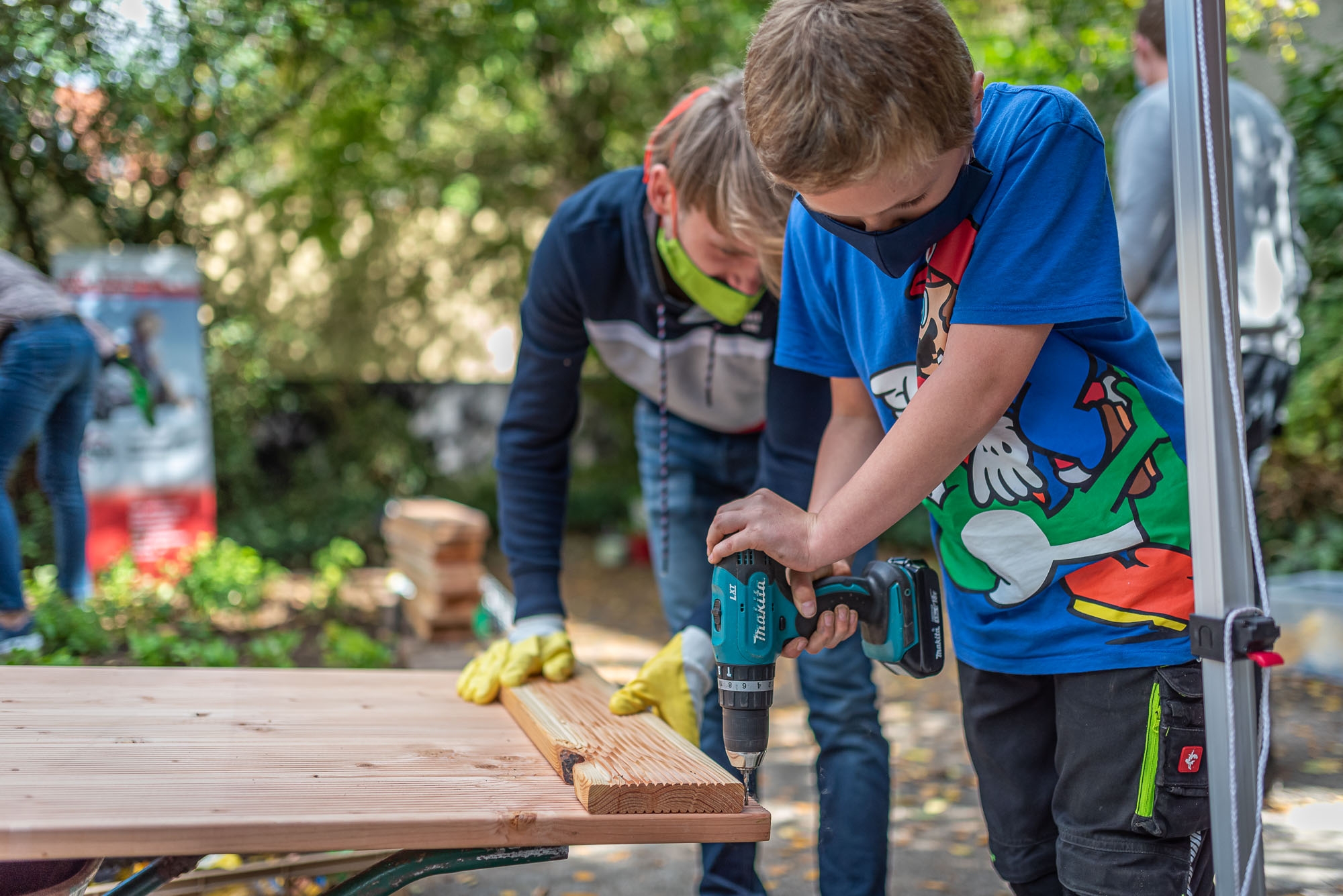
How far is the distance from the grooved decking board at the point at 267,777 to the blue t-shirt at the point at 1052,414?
20.8 inches

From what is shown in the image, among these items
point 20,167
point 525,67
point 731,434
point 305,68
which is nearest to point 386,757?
point 731,434

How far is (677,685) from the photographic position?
201cm

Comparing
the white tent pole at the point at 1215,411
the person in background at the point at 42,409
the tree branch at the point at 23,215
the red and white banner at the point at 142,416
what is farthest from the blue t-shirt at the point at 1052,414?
the red and white banner at the point at 142,416

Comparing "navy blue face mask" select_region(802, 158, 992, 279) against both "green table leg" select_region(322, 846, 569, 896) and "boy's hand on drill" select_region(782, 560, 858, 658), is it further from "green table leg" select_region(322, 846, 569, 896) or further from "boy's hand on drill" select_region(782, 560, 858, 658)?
"green table leg" select_region(322, 846, 569, 896)

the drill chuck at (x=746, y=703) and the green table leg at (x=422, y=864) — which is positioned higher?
the drill chuck at (x=746, y=703)

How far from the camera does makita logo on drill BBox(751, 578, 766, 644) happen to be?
61.4 inches

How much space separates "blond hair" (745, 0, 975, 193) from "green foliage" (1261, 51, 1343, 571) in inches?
212

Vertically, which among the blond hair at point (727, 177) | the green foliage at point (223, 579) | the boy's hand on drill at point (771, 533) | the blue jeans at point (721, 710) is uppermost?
the blond hair at point (727, 177)

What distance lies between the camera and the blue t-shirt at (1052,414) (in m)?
1.33

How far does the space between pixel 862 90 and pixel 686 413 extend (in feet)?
4.37

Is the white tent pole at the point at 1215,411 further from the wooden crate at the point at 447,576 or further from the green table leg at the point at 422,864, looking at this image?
the wooden crate at the point at 447,576

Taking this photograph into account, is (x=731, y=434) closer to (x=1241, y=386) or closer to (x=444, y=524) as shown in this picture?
(x=1241, y=386)

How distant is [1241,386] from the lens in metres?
1.24

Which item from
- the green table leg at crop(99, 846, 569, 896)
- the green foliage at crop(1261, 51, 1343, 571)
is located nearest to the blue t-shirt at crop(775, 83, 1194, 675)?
the green table leg at crop(99, 846, 569, 896)
